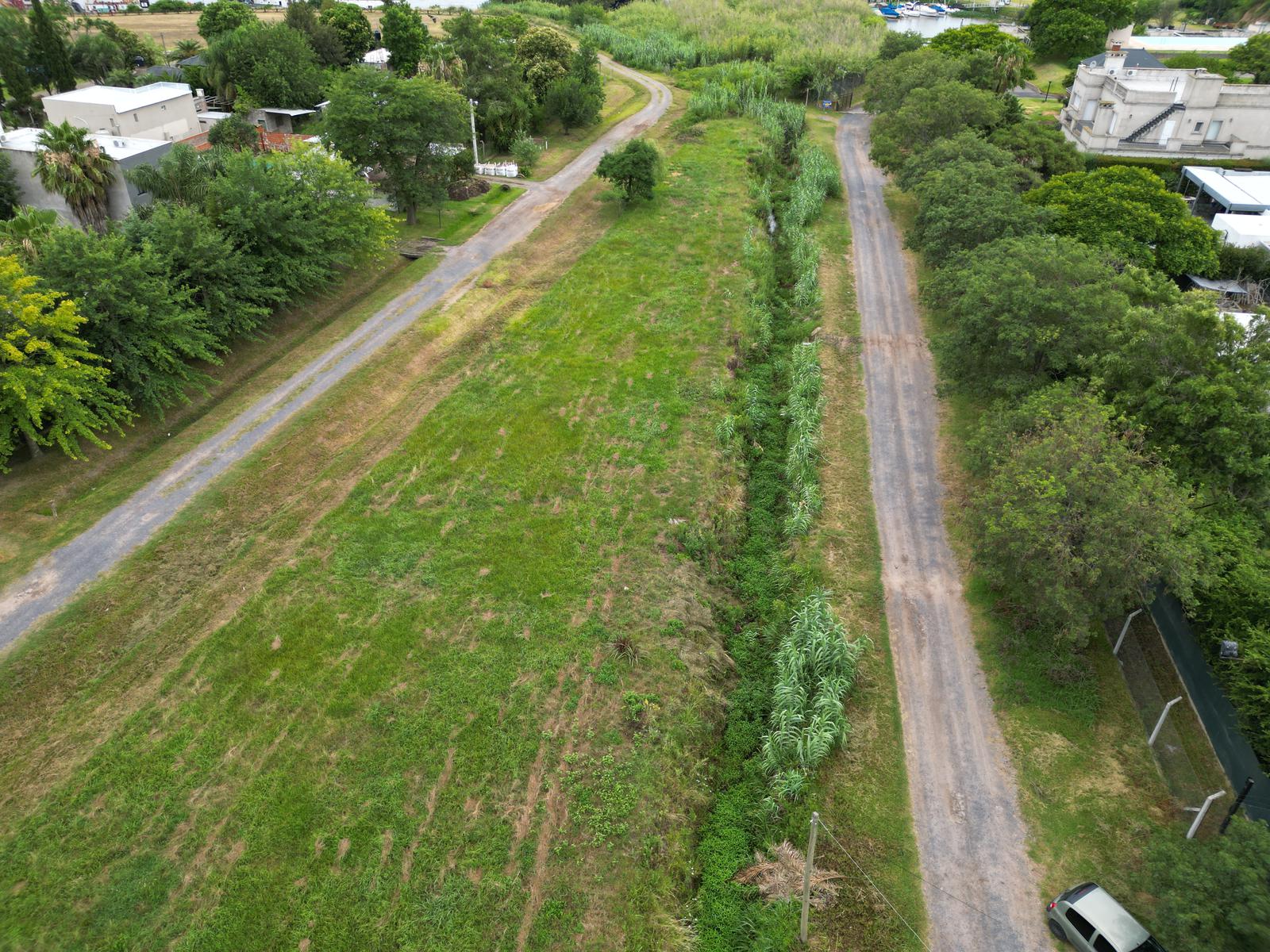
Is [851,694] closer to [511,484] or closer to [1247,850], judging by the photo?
[1247,850]

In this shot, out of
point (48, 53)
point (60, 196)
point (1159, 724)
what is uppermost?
point (48, 53)

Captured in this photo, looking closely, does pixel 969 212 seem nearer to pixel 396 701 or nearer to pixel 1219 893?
pixel 1219 893

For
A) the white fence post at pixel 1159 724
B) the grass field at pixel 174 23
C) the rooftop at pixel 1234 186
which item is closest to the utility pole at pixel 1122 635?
the white fence post at pixel 1159 724

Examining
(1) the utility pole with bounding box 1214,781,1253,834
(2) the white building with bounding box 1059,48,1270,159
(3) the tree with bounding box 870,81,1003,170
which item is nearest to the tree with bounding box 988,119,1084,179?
(3) the tree with bounding box 870,81,1003,170

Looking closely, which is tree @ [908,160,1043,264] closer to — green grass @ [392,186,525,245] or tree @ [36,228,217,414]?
green grass @ [392,186,525,245]

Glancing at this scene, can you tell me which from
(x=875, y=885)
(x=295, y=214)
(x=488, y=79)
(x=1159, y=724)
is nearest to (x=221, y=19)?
(x=488, y=79)
